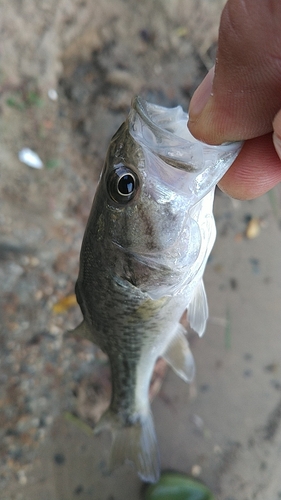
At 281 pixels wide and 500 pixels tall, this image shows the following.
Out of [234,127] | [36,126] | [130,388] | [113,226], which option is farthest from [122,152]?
[36,126]

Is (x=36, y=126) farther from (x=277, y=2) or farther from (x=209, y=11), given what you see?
(x=277, y=2)

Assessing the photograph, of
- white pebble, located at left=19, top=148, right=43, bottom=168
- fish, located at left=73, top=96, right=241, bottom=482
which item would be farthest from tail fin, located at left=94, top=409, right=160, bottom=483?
white pebble, located at left=19, top=148, right=43, bottom=168


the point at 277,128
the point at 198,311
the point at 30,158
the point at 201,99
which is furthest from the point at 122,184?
the point at 30,158

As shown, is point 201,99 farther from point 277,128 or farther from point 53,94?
point 53,94

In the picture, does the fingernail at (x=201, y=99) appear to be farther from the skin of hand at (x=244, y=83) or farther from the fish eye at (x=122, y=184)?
the fish eye at (x=122, y=184)

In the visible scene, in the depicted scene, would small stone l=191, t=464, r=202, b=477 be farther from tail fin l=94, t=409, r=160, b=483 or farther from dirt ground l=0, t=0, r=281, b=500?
tail fin l=94, t=409, r=160, b=483

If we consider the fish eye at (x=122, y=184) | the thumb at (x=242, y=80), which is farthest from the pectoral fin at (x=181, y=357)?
the thumb at (x=242, y=80)
